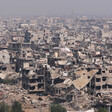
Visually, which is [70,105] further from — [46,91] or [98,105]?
[46,91]

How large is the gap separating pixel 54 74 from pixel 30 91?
2126mm

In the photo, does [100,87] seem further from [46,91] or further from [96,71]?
[46,91]

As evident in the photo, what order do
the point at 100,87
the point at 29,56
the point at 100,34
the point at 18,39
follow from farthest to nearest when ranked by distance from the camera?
1. the point at 100,34
2. the point at 18,39
3. the point at 29,56
4. the point at 100,87

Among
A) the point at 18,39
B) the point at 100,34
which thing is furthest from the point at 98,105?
the point at 100,34

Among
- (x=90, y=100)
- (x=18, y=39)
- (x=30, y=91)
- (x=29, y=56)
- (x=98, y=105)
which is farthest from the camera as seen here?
(x=18, y=39)

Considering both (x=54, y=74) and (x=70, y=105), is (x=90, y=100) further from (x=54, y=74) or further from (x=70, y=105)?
(x=54, y=74)

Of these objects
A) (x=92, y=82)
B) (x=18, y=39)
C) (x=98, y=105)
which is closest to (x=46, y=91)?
(x=92, y=82)

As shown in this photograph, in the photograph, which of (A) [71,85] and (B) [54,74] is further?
(B) [54,74]

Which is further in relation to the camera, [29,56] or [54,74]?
[29,56]

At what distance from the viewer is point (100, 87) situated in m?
26.5

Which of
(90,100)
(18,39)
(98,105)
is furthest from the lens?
(18,39)

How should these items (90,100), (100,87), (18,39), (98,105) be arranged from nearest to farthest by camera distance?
(98,105) → (90,100) → (100,87) → (18,39)

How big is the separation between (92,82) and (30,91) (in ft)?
14.9

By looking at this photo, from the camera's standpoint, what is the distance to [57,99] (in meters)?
25.5
